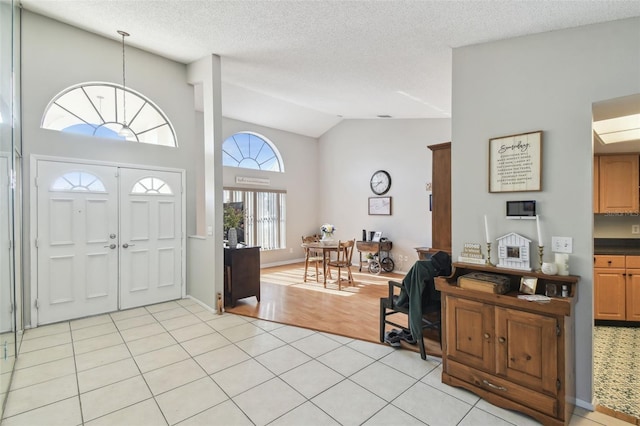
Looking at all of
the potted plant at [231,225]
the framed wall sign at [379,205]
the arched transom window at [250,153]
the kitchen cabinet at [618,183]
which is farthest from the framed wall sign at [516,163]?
the arched transom window at [250,153]

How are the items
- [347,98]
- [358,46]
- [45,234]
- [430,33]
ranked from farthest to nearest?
1. [347,98]
2. [45,234]
3. [358,46]
4. [430,33]

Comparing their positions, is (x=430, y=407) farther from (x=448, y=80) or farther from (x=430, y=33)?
(x=448, y=80)

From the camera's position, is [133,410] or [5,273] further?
[5,273]

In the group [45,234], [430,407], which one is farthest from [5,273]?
[430,407]

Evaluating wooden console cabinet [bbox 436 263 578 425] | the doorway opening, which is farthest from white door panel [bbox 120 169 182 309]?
the doorway opening

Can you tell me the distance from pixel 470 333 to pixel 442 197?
155cm

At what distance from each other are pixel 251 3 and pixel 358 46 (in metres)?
1.13

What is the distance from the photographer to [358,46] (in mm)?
3133

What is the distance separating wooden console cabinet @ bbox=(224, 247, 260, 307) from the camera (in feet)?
14.0

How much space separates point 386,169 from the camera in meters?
7.00

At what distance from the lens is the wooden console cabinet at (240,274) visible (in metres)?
4.27

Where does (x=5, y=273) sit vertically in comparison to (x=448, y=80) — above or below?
below

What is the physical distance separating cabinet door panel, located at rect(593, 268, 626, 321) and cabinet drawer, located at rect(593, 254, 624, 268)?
5 cm

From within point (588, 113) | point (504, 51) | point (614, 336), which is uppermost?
point (504, 51)
